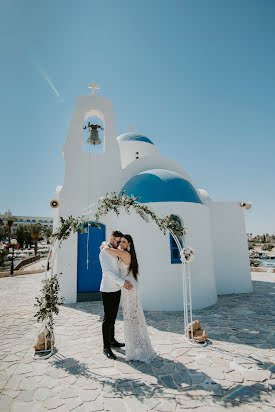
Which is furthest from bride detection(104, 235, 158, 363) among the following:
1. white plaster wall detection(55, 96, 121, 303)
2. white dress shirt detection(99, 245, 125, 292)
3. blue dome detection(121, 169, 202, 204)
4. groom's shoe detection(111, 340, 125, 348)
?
white plaster wall detection(55, 96, 121, 303)

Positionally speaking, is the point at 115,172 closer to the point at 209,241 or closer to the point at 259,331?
the point at 209,241

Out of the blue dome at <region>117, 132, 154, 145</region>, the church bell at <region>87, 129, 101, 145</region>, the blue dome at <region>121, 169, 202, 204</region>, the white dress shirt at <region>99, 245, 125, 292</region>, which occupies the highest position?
the blue dome at <region>117, 132, 154, 145</region>

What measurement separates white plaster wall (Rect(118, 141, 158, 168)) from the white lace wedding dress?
936 centimetres

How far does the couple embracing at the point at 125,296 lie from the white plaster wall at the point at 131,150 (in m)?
9.05

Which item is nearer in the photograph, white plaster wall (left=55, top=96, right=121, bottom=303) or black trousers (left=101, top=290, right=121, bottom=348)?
black trousers (left=101, top=290, right=121, bottom=348)

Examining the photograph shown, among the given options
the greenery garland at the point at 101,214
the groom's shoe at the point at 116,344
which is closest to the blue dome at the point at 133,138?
the greenery garland at the point at 101,214

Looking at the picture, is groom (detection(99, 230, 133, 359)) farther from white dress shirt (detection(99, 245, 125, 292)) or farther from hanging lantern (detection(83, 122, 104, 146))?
hanging lantern (detection(83, 122, 104, 146))

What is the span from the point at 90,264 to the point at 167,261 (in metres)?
3.10

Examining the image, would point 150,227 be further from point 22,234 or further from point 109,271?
point 22,234

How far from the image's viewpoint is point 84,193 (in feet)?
29.3

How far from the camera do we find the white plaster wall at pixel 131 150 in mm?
12734

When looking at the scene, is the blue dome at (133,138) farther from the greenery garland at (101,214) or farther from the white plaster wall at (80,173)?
the greenery garland at (101,214)

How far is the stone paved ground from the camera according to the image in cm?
295

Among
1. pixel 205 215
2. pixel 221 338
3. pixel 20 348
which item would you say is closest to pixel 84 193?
pixel 205 215
